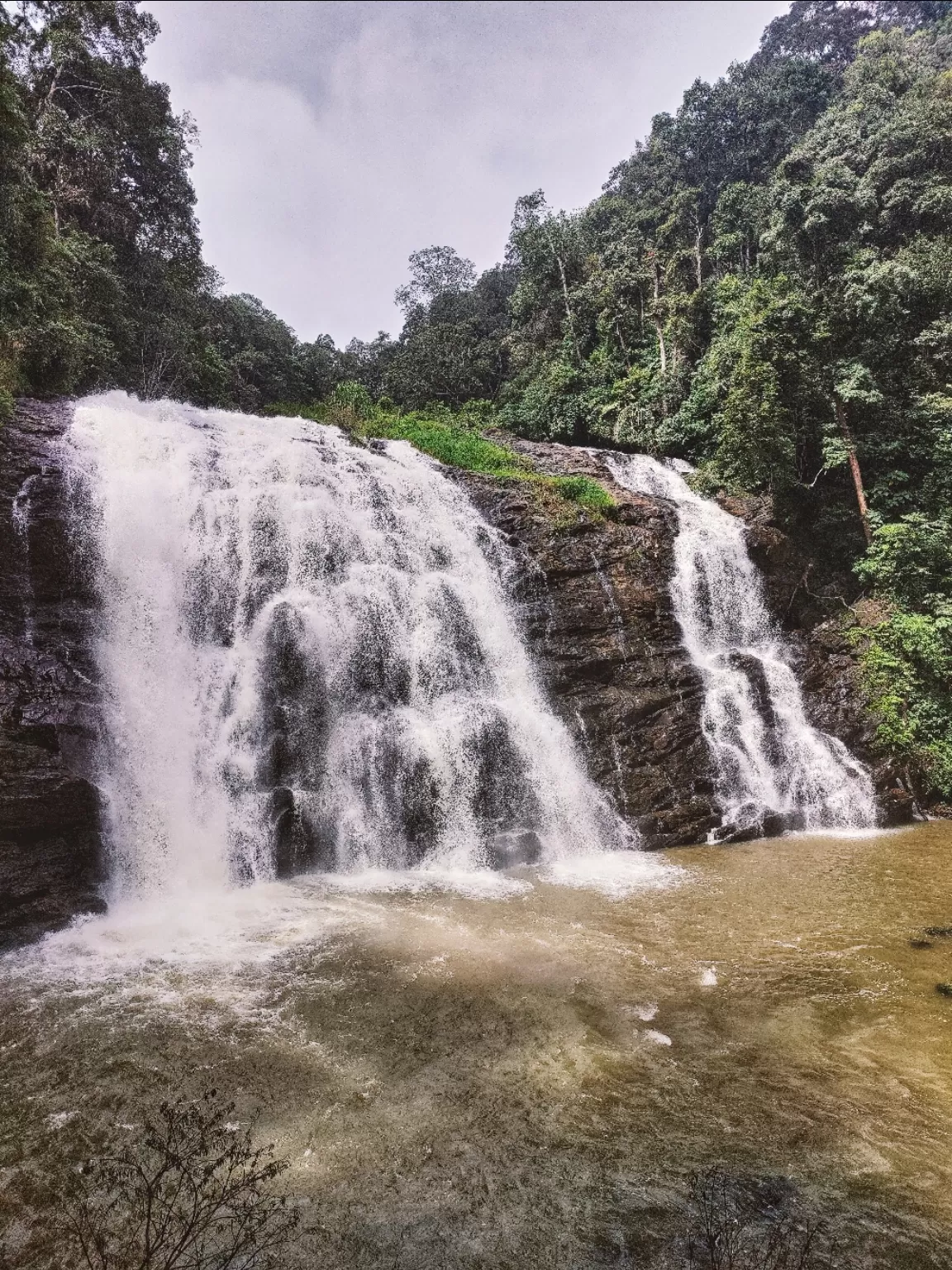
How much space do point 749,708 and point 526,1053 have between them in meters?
9.35

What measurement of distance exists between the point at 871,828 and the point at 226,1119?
37.6 ft

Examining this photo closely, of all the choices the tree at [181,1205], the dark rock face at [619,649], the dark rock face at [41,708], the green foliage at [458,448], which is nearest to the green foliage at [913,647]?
the dark rock face at [619,649]

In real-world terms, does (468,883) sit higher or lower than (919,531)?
lower

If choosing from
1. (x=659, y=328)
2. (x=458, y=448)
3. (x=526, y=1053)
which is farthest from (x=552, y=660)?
(x=659, y=328)

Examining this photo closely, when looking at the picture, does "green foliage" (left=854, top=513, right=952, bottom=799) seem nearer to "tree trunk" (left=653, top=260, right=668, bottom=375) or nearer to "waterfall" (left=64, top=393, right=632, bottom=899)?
"waterfall" (left=64, top=393, right=632, bottom=899)

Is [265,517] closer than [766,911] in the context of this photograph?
No

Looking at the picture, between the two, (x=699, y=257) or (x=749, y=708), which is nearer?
(x=749, y=708)

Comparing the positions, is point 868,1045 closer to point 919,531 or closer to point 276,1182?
point 276,1182

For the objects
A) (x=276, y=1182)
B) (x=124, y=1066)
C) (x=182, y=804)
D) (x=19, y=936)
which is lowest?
(x=276, y=1182)

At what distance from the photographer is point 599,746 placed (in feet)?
38.0

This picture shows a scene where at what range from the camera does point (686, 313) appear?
2506 centimetres

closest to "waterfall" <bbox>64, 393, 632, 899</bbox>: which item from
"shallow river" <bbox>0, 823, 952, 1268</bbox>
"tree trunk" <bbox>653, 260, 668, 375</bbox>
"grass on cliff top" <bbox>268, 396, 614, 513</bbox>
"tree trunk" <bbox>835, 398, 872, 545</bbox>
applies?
"shallow river" <bbox>0, 823, 952, 1268</bbox>

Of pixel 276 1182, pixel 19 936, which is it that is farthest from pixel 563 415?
pixel 276 1182

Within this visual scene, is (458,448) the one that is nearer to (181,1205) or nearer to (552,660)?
(552,660)
